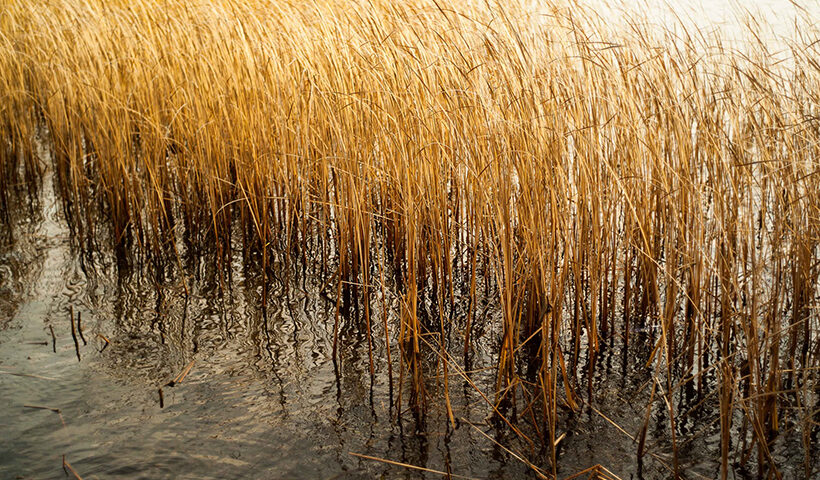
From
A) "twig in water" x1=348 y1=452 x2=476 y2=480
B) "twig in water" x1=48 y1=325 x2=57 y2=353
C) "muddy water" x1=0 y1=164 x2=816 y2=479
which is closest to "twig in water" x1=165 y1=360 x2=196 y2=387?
"muddy water" x1=0 y1=164 x2=816 y2=479

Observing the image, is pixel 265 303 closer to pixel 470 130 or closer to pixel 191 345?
pixel 191 345

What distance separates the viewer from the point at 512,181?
2.68 meters

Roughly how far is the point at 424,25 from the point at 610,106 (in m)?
0.97

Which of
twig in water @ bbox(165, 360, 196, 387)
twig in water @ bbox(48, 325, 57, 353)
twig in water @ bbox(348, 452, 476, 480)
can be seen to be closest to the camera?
twig in water @ bbox(348, 452, 476, 480)

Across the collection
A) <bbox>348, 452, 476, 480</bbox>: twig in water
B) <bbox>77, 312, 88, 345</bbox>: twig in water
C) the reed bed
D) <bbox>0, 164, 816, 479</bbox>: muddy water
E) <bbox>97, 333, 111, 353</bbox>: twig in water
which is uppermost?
the reed bed

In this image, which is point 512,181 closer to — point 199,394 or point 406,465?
point 406,465

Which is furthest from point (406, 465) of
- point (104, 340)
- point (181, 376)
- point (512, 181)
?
point (104, 340)

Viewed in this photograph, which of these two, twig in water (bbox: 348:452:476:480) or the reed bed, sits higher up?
the reed bed

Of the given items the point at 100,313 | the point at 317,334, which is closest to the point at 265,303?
the point at 317,334

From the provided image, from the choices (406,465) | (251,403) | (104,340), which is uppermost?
(104,340)

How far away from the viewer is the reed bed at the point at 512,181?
88.0 inches

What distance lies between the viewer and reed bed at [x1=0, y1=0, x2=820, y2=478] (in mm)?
2236

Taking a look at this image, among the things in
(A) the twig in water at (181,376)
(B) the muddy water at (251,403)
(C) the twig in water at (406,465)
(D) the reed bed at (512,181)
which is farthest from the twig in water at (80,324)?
(C) the twig in water at (406,465)

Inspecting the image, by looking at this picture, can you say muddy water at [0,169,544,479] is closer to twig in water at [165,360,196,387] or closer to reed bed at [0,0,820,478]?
twig in water at [165,360,196,387]
